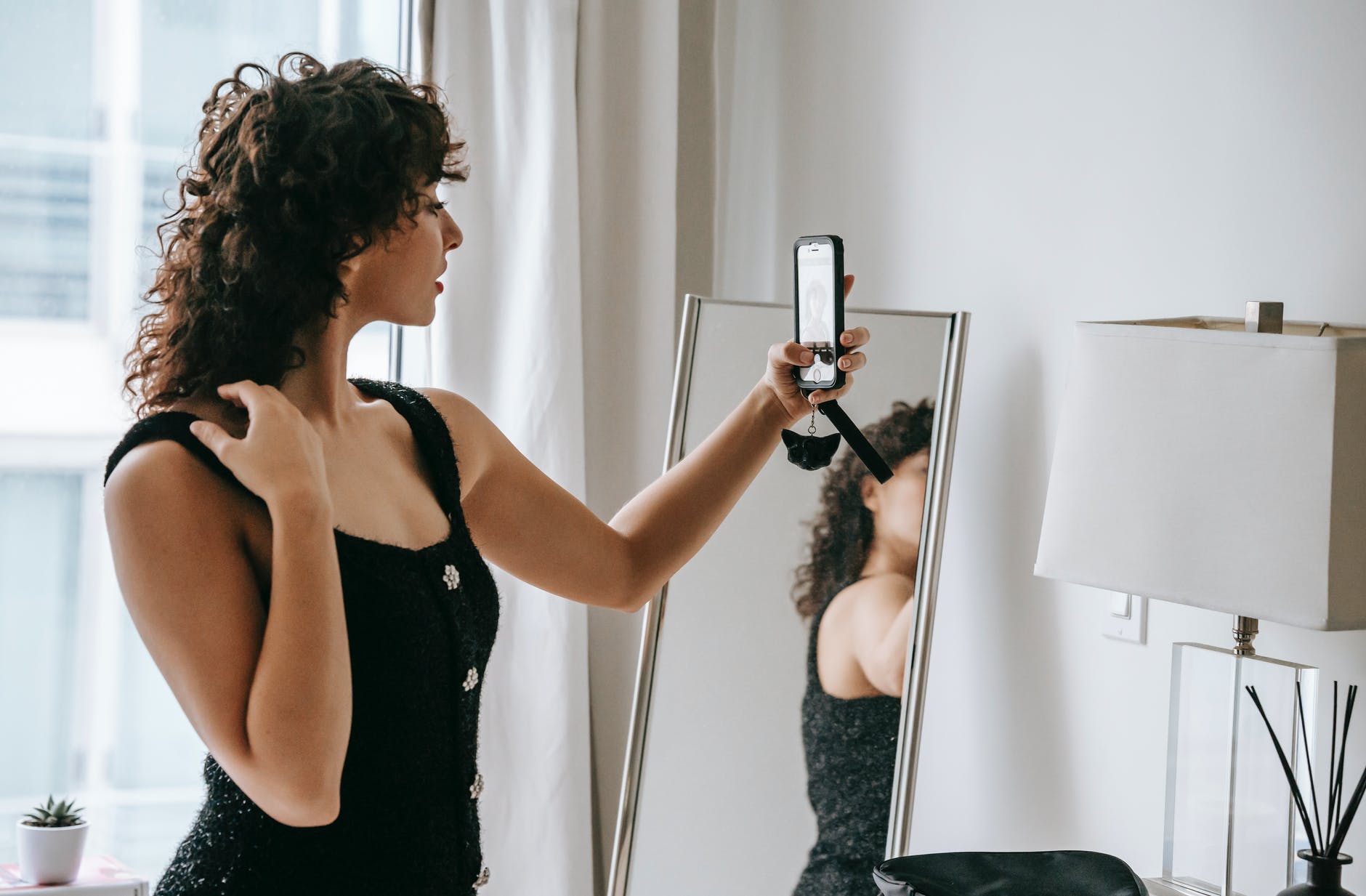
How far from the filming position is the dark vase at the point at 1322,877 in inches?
42.1

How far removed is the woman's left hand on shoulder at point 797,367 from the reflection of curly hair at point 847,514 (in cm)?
42

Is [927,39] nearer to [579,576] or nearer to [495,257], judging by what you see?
[495,257]

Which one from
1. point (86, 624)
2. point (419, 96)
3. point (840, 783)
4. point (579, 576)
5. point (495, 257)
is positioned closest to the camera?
point (419, 96)

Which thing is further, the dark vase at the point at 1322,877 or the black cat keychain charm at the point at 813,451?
the black cat keychain charm at the point at 813,451

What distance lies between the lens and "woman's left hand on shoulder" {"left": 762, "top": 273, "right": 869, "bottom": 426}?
124 cm

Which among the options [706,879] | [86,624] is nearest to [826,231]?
[706,879]

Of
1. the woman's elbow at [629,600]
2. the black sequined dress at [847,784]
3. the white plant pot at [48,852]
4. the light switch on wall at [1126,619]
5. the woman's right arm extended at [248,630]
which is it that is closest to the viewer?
the woman's right arm extended at [248,630]

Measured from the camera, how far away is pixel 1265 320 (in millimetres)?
1201

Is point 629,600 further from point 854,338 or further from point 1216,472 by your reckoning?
point 1216,472

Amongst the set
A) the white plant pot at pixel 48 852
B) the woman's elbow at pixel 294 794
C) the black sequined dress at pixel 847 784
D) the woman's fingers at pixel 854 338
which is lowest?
the white plant pot at pixel 48 852

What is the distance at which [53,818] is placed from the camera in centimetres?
192

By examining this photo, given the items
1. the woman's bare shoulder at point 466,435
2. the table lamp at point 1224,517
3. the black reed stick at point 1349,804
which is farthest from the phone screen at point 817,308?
the black reed stick at point 1349,804

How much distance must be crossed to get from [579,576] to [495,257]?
1146mm

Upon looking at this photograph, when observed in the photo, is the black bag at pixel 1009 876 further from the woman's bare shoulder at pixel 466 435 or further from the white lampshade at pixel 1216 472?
the woman's bare shoulder at pixel 466 435
